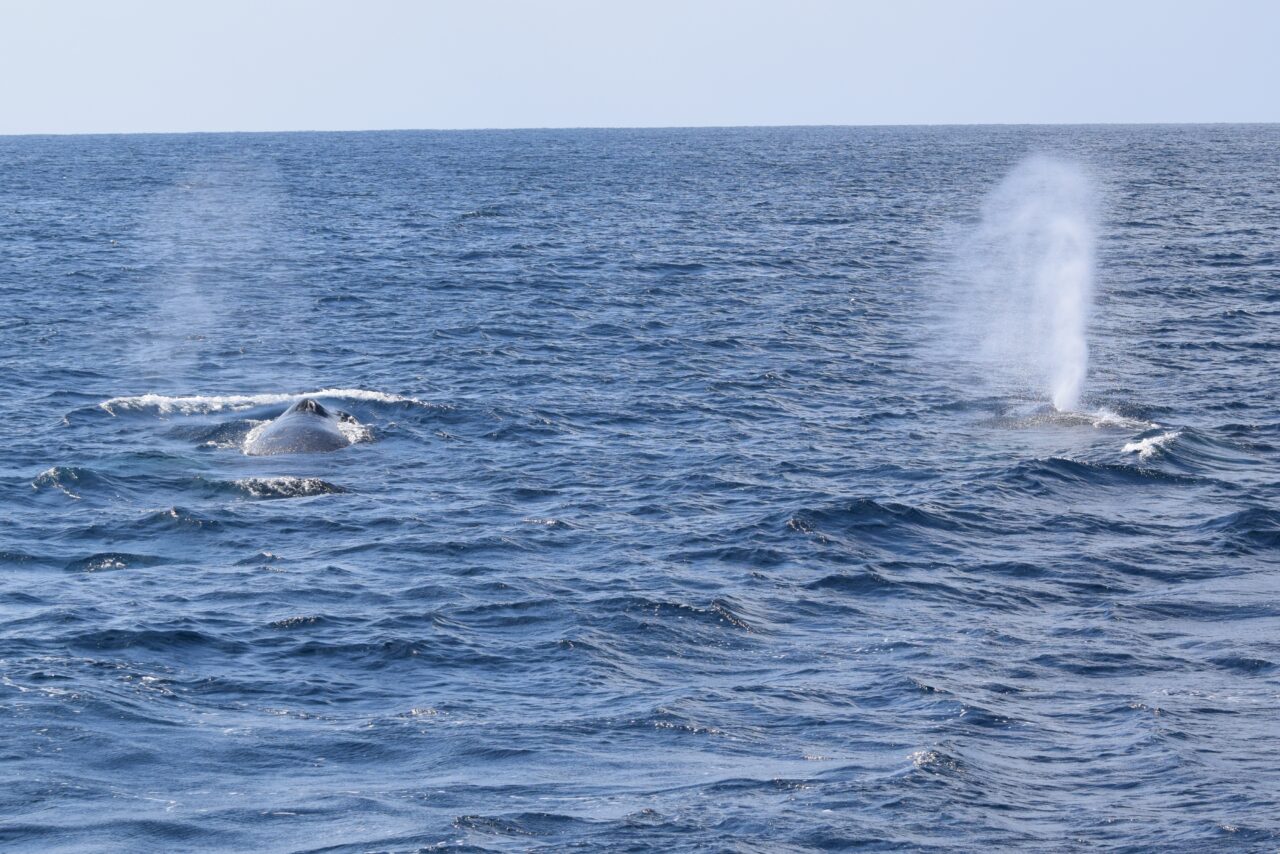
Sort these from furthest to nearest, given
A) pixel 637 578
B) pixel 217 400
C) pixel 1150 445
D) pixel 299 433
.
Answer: pixel 217 400 < pixel 299 433 < pixel 1150 445 < pixel 637 578

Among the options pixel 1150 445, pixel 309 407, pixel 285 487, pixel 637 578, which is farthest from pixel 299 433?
pixel 1150 445

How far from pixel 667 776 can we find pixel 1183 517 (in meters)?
20.0

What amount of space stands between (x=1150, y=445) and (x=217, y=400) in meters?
29.8

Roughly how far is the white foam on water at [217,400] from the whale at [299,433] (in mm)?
3606

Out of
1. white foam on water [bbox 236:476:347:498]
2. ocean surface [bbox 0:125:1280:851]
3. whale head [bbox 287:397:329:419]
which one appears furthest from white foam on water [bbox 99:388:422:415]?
white foam on water [bbox 236:476:347:498]

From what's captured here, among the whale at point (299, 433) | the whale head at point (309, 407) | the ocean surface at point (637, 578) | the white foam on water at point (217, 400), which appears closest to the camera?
the ocean surface at point (637, 578)

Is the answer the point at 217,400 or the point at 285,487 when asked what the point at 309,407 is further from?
the point at 285,487

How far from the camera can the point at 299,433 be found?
148 ft

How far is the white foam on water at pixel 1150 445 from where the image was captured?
43.4 meters

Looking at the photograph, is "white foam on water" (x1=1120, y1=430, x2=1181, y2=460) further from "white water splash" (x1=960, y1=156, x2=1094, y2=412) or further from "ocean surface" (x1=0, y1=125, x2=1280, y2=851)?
"white water splash" (x1=960, y1=156, x2=1094, y2=412)

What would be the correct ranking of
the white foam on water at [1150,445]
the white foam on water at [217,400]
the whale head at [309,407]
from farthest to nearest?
the white foam on water at [217,400]
the whale head at [309,407]
the white foam on water at [1150,445]

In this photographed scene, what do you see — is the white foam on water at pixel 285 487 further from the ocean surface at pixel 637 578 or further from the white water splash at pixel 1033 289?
the white water splash at pixel 1033 289

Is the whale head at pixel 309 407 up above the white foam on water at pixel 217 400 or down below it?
above

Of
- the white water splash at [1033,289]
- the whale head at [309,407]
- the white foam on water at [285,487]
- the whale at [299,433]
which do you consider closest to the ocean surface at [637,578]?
the white foam on water at [285,487]
